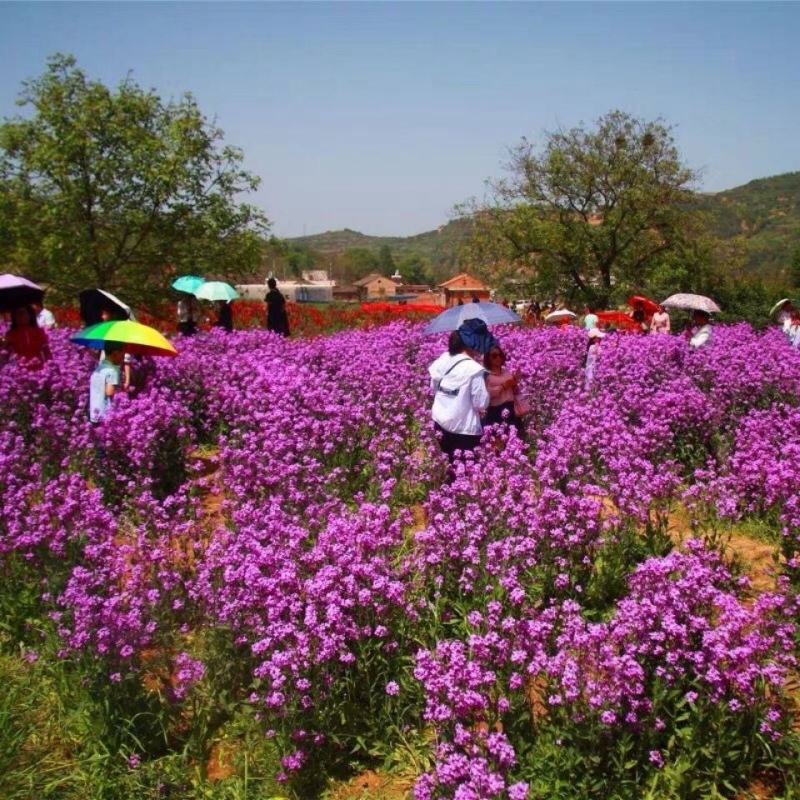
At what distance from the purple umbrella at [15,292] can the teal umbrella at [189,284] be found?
9.62 ft

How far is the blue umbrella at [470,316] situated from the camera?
1041cm

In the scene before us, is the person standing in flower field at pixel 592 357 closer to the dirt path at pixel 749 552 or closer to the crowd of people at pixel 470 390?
the crowd of people at pixel 470 390

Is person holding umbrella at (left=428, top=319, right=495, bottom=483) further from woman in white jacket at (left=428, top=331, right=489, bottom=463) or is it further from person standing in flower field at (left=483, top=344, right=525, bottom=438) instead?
person standing in flower field at (left=483, top=344, right=525, bottom=438)

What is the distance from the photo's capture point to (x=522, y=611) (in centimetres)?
406

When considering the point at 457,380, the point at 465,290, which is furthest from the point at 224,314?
the point at 465,290

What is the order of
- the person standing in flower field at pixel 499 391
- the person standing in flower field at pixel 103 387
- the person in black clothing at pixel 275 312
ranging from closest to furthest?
1. the person standing in flower field at pixel 499 391
2. the person standing in flower field at pixel 103 387
3. the person in black clothing at pixel 275 312

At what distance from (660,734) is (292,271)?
637 feet

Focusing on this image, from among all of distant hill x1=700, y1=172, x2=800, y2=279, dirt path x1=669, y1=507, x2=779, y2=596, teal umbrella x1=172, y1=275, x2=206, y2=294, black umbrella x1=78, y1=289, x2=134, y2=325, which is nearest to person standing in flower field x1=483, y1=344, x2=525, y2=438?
dirt path x1=669, y1=507, x2=779, y2=596

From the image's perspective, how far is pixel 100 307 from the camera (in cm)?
900

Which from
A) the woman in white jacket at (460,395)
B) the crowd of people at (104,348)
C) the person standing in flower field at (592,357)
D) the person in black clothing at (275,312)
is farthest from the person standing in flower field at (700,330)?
the person in black clothing at (275,312)

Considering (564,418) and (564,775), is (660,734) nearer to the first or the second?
(564,775)

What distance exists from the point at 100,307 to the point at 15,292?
2891mm

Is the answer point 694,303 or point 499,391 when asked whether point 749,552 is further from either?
point 694,303

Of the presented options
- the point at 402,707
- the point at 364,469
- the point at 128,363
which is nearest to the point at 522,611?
the point at 402,707
